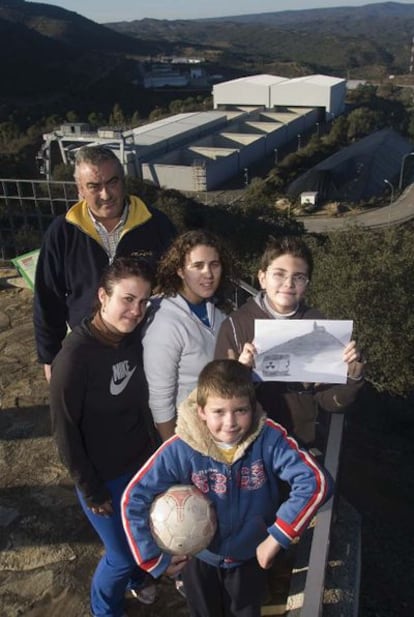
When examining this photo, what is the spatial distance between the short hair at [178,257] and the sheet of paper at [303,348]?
0.45 meters

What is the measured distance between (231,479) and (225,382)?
51 cm

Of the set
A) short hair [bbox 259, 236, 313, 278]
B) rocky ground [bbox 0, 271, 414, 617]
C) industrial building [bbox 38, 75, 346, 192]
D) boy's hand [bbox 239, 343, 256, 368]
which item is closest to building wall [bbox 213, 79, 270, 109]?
industrial building [bbox 38, 75, 346, 192]

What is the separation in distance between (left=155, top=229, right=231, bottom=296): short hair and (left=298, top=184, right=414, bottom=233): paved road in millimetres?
37809

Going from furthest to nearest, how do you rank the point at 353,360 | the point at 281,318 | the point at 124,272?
the point at 281,318
the point at 353,360
the point at 124,272

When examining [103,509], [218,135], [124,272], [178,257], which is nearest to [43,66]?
[218,135]

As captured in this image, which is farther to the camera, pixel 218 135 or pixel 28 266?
pixel 218 135

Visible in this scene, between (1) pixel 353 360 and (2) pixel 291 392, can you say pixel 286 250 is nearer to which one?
(1) pixel 353 360

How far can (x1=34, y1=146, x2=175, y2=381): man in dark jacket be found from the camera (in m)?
3.23

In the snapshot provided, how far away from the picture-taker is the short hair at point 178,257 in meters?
2.88

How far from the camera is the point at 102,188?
310 centimetres

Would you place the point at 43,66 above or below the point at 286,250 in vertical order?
below

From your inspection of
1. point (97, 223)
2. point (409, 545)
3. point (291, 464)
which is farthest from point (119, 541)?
point (409, 545)

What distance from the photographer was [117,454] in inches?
113


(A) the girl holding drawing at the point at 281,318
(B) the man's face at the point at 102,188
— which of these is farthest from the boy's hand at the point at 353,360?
(B) the man's face at the point at 102,188
